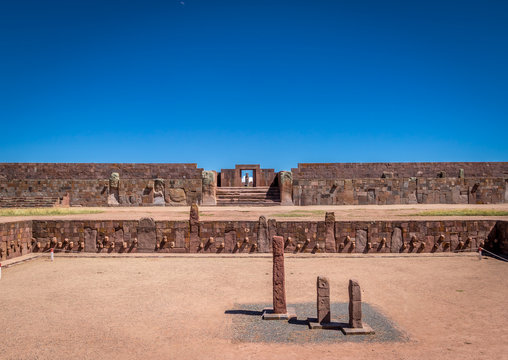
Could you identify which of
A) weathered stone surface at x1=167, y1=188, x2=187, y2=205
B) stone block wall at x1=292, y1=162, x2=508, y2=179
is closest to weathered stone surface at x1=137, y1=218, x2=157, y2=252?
weathered stone surface at x1=167, y1=188, x2=187, y2=205

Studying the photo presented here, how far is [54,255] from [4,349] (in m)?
5.92

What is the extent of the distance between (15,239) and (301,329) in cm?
772

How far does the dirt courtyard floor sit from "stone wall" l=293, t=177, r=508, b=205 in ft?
33.7

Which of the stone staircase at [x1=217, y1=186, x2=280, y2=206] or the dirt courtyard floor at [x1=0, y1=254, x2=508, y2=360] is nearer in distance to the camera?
the dirt courtyard floor at [x1=0, y1=254, x2=508, y2=360]

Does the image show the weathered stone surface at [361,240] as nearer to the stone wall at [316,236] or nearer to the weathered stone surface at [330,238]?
the stone wall at [316,236]

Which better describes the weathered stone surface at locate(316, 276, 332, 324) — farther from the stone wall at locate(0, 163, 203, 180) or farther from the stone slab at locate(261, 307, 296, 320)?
the stone wall at locate(0, 163, 203, 180)

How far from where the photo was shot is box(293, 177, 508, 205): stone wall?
19.5 metres

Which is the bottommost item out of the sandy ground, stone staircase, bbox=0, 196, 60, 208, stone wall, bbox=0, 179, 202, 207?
the sandy ground

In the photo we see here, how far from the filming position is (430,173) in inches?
910

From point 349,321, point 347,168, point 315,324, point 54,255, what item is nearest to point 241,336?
point 315,324

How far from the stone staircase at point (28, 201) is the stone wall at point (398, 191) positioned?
11367 millimetres

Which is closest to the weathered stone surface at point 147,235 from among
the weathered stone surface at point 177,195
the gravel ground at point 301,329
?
the gravel ground at point 301,329

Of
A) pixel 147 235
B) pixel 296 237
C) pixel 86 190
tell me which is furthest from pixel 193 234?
pixel 86 190

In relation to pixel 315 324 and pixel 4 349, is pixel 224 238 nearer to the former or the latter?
pixel 315 324
